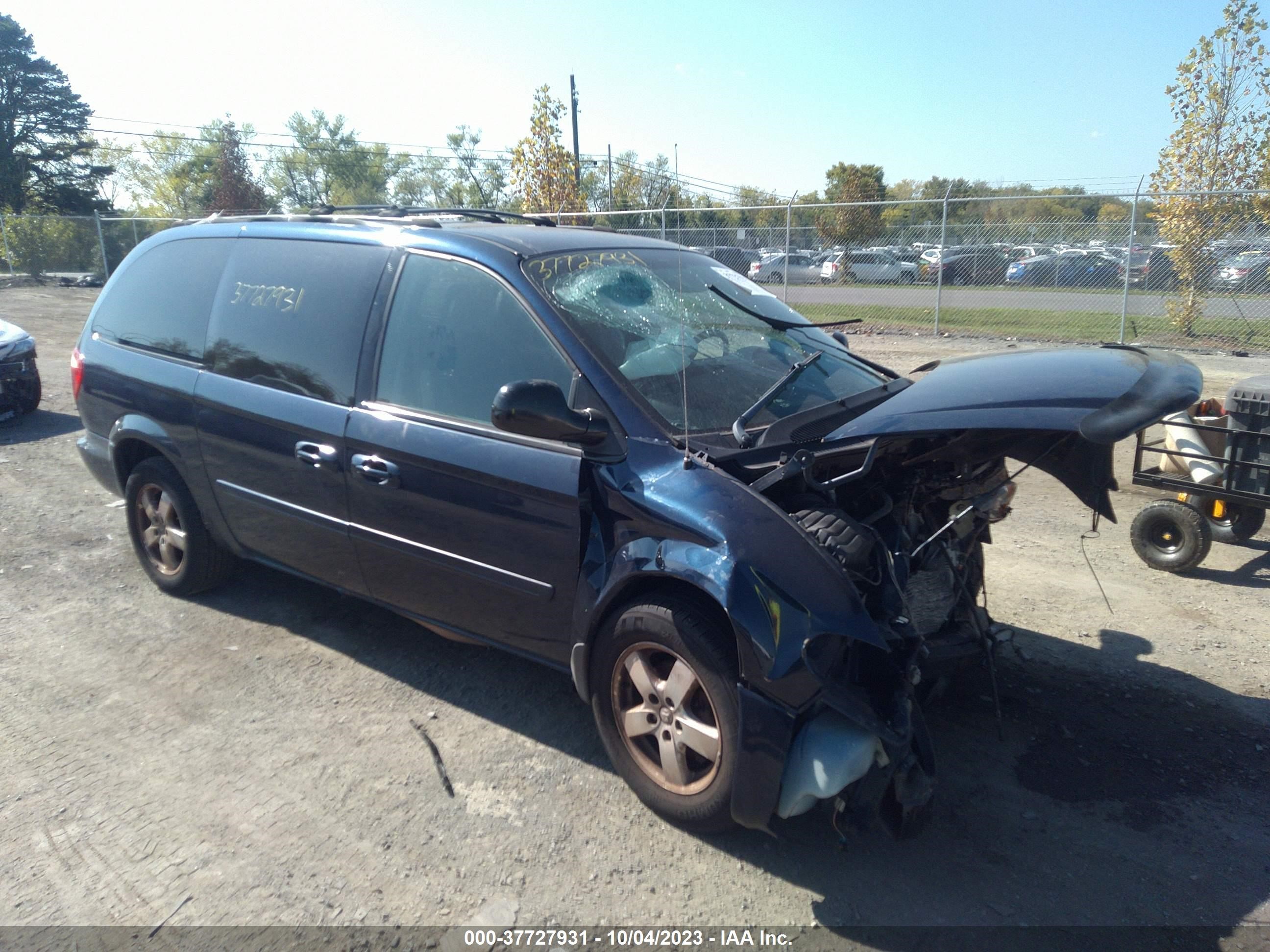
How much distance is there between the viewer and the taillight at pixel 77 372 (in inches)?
207

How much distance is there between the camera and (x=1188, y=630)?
4.52 metres

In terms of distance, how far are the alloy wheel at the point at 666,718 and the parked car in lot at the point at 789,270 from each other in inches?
586

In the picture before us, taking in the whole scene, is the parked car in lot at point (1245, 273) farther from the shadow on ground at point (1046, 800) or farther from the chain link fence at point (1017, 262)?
the shadow on ground at point (1046, 800)

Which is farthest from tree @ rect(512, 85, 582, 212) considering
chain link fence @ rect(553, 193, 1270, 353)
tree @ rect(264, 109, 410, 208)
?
tree @ rect(264, 109, 410, 208)

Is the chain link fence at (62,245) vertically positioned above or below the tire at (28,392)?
above

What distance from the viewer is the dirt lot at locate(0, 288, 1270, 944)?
280 cm

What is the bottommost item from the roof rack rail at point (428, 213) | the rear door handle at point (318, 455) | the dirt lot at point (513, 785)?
the dirt lot at point (513, 785)

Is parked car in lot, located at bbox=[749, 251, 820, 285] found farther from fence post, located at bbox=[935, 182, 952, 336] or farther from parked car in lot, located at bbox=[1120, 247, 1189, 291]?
parked car in lot, located at bbox=[1120, 247, 1189, 291]

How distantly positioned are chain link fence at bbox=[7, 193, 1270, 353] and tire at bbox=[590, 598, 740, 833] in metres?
9.75

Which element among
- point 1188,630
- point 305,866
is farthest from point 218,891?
point 1188,630

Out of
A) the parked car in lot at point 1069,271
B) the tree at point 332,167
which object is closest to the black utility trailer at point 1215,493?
the parked car in lot at point 1069,271

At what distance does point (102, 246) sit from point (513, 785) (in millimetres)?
28657

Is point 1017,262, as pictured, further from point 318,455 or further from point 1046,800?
point 318,455

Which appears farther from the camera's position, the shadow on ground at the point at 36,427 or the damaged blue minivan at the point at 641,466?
the shadow on ground at the point at 36,427
